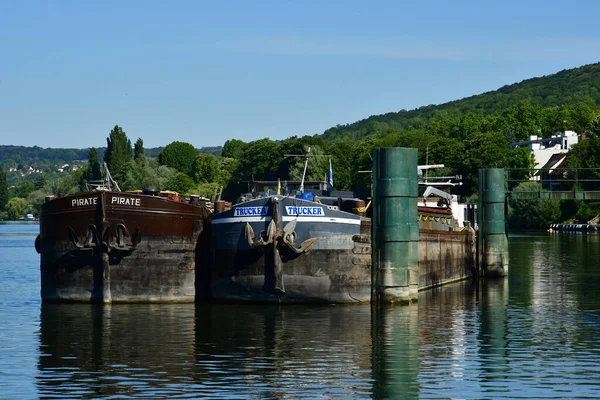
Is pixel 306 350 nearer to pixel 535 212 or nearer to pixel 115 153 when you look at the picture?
pixel 535 212

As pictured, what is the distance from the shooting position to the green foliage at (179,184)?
180 meters

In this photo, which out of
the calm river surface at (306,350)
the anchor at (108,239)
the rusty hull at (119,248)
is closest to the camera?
the calm river surface at (306,350)

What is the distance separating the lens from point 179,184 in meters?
183

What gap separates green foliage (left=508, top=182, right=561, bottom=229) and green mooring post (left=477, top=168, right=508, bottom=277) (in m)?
106

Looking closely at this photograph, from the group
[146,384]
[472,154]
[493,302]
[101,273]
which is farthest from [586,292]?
[472,154]

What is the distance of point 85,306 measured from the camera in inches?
1721

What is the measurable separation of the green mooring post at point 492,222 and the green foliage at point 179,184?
380 ft

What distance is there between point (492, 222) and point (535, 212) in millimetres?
112224

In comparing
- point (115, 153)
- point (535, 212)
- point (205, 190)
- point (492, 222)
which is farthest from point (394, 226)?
point (115, 153)

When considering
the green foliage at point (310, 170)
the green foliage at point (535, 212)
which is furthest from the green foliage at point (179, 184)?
the green foliage at point (535, 212)

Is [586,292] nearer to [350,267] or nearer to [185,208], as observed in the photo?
[350,267]

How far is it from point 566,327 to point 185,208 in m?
16.3

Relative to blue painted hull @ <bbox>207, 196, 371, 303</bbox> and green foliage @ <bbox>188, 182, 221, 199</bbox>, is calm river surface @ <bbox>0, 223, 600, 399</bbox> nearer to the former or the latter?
blue painted hull @ <bbox>207, 196, 371, 303</bbox>

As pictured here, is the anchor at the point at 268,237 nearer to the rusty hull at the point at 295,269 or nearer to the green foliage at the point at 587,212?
the rusty hull at the point at 295,269
